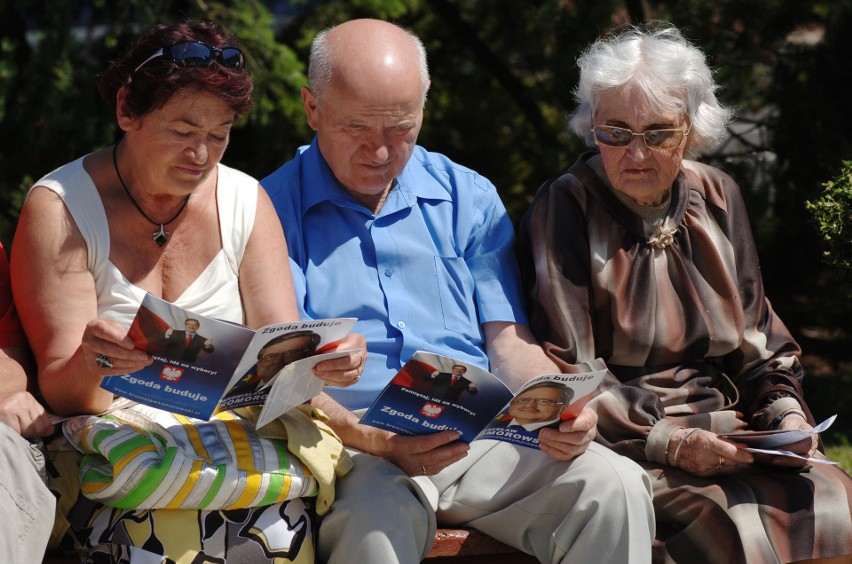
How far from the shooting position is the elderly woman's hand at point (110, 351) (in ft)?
9.09

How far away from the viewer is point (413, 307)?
3.65m

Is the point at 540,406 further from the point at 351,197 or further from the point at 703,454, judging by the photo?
the point at 351,197

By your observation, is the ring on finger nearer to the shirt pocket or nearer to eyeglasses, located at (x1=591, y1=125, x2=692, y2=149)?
the shirt pocket

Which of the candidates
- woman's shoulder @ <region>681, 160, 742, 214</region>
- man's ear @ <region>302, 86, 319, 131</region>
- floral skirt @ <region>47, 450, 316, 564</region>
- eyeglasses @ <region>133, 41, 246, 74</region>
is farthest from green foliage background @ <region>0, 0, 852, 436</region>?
floral skirt @ <region>47, 450, 316, 564</region>

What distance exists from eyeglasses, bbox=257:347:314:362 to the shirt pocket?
29.8 inches

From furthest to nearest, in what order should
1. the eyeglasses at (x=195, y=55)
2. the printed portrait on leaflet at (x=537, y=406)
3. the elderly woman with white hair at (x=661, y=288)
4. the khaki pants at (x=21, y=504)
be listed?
the elderly woman with white hair at (x=661, y=288) → the eyeglasses at (x=195, y=55) → the printed portrait on leaflet at (x=537, y=406) → the khaki pants at (x=21, y=504)

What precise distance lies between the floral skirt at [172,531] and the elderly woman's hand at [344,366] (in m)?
0.34

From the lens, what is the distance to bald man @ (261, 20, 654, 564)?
3.17 metres

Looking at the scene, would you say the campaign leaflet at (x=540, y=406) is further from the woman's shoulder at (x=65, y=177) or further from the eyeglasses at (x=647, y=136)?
the woman's shoulder at (x=65, y=177)

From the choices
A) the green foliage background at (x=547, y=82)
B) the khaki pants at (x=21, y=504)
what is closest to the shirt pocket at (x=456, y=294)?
the khaki pants at (x=21, y=504)

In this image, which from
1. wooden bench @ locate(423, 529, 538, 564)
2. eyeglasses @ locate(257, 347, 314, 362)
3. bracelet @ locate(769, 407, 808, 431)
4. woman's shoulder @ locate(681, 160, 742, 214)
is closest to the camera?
eyeglasses @ locate(257, 347, 314, 362)

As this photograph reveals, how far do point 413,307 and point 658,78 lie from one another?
1.06 meters

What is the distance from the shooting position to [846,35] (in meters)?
5.38

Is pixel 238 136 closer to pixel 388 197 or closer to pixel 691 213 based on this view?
pixel 388 197
